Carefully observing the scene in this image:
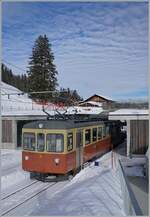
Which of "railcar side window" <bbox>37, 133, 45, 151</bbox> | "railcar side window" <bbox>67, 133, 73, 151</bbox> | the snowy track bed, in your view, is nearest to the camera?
the snowy track bed

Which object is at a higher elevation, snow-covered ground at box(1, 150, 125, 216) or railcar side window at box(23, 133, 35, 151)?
railcar side window at box(23, 133, 35, 151)

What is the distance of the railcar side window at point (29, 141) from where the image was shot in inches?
541

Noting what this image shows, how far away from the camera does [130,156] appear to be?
65.8 ft

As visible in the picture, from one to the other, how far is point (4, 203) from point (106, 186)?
3.03 metres

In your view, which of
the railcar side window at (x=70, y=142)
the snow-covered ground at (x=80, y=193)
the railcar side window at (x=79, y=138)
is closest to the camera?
the snow-covered ground at (x=80, y=193)

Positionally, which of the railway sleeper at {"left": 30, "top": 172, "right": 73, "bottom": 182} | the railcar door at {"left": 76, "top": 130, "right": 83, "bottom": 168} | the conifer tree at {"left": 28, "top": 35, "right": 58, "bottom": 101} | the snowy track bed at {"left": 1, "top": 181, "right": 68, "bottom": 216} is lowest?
the snowy track bed at {"left": 1, "top": 181, "right": 68, "bottom": 216}

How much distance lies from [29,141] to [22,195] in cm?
272

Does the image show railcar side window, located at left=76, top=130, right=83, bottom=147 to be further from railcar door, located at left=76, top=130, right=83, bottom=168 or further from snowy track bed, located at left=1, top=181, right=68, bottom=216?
snowy track bed, located at left=1, top=181, right=68, bottom=216

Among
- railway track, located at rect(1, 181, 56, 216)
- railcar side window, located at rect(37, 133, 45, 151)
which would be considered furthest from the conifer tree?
railway track, located at rect(1, 181, 56, 216)

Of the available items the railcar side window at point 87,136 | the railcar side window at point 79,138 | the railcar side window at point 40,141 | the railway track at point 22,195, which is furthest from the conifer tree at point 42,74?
the railway track at point 22,195

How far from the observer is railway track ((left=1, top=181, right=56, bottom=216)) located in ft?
33.4

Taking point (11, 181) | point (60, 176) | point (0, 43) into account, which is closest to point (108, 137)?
point (60, 176)

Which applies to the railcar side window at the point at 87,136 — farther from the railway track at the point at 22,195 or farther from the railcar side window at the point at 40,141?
the railway track at the point at 22,195

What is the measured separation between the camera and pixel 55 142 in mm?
13320
